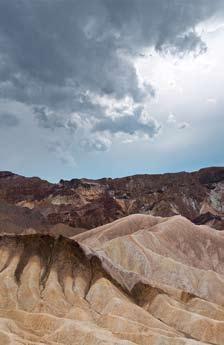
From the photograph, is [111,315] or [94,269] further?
[94,269]

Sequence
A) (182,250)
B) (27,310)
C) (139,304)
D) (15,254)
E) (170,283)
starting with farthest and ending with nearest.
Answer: (182,250)
(170,283)
(15,254)
(139,304)
(27,310)

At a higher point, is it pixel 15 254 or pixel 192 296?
pixel 15 254

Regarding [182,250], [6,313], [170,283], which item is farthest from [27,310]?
[182,250]

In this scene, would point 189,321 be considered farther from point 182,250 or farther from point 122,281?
point 182,250

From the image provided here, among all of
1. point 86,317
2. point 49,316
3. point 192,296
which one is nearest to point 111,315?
point 86,317

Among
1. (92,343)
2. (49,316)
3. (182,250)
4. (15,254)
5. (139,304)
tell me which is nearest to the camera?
(92,343)

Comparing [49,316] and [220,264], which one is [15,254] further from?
[220,264]
